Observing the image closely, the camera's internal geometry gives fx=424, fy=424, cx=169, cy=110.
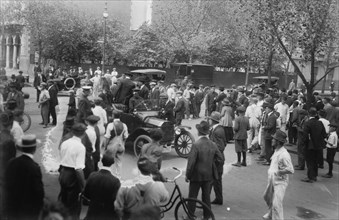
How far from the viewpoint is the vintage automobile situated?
11.6 m

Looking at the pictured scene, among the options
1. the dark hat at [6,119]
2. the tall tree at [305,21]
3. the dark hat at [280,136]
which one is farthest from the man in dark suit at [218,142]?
the tall tree at [305,21]

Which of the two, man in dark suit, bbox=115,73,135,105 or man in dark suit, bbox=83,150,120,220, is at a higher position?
man in dark suit, bbox=115,73,135,105

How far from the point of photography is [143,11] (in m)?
38.8

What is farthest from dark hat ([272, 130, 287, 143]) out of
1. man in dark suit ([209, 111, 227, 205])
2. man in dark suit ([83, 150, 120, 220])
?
man in dark suit ([83, 150, 120, 220])

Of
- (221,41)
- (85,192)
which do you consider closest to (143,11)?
(221,41)

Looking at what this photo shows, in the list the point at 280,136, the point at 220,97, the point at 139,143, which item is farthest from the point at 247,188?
the point at 220,97

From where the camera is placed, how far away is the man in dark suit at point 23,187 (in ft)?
15.3

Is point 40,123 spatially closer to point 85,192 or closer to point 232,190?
point 232,190

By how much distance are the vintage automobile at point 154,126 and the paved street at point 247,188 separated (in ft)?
1.16

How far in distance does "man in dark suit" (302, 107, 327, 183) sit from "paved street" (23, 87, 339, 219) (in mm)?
342

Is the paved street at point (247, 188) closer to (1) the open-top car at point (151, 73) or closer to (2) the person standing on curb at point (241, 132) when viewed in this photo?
(2) the person standing on curb at point (241, 132)

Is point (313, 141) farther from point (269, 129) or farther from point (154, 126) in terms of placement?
point (154, 126)

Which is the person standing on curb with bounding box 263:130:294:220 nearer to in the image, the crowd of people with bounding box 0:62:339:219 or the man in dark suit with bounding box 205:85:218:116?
the crowd of people with bounding box 0:62:339:219

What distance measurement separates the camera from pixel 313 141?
10289 mm
